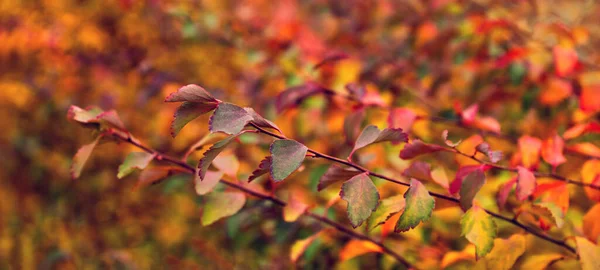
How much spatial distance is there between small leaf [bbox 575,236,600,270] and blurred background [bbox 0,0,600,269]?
12.7 inches

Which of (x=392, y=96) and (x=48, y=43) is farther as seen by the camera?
(x=48, y=43)

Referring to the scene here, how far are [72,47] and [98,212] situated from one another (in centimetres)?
81

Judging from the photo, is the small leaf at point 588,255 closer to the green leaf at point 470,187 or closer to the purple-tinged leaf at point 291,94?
the green leaf at point 470,187

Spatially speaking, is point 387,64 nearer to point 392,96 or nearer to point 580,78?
point 392,96

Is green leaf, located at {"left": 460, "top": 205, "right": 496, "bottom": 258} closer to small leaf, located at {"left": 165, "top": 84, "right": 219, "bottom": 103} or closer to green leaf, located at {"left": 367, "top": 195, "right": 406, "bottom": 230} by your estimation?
Result: green leaf, located at {"left": 367, "top": 195, "right": 406, "bottom": 230}

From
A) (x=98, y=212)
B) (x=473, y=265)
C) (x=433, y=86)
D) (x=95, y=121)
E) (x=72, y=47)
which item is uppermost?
(x=95, y=121)

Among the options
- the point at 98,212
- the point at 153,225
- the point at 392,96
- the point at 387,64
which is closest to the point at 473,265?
the point at 392,96

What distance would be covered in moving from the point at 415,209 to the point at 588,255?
27 cm

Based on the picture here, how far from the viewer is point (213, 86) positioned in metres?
2.20

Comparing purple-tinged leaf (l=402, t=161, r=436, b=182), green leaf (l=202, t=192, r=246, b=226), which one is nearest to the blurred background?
green leaf (l=202, t=192, r=246, b=226)

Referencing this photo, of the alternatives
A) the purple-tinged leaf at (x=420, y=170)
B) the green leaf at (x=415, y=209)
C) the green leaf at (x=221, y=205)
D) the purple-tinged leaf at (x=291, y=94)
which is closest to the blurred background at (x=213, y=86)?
the purple-tinged leaf at (x=291, y=94)

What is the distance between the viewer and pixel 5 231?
239 cm

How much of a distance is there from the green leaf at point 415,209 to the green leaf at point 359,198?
5 centimetres

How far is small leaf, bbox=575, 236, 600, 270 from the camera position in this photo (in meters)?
0.69
